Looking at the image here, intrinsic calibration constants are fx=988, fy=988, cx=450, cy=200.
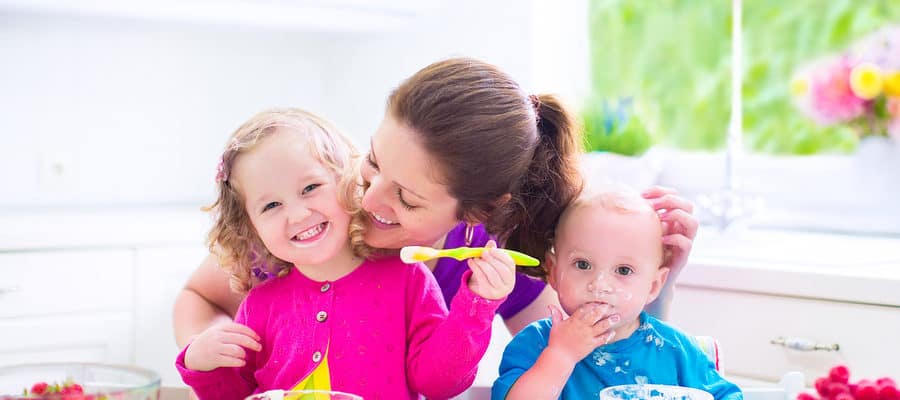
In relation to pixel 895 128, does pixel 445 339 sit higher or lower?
lower

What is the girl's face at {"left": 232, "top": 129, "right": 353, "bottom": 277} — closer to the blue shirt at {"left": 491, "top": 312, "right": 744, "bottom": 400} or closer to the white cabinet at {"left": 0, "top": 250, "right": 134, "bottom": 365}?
the blue shirt at {"left": 491, "top": 312, "right": 744, "bottom": 400}

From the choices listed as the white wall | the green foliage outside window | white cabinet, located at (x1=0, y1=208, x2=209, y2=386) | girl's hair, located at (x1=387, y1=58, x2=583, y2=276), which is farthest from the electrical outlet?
girl's hair, located at (x1=387, y1=58, x2=583, y2=276)

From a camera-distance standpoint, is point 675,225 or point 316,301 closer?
point 316,301

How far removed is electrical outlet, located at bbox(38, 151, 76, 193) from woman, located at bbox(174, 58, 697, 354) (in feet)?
5.63

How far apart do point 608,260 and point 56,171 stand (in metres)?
1.99

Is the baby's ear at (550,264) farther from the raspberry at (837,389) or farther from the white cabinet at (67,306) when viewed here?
the white cabinet at (67,306)

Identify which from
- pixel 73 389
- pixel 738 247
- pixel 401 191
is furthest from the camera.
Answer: pixel 738 247

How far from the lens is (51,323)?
2.18 meters

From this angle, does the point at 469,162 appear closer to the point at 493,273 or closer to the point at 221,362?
the point at 493,273

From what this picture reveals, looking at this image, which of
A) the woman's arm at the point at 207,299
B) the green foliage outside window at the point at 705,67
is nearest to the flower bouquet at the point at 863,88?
the green foliage outside window at the point at 705,67

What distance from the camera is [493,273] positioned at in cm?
109

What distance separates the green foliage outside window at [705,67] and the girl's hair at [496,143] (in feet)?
4.14

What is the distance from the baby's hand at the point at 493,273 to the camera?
1.09 m

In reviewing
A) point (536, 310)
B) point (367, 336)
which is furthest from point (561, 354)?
point (536, 310)
